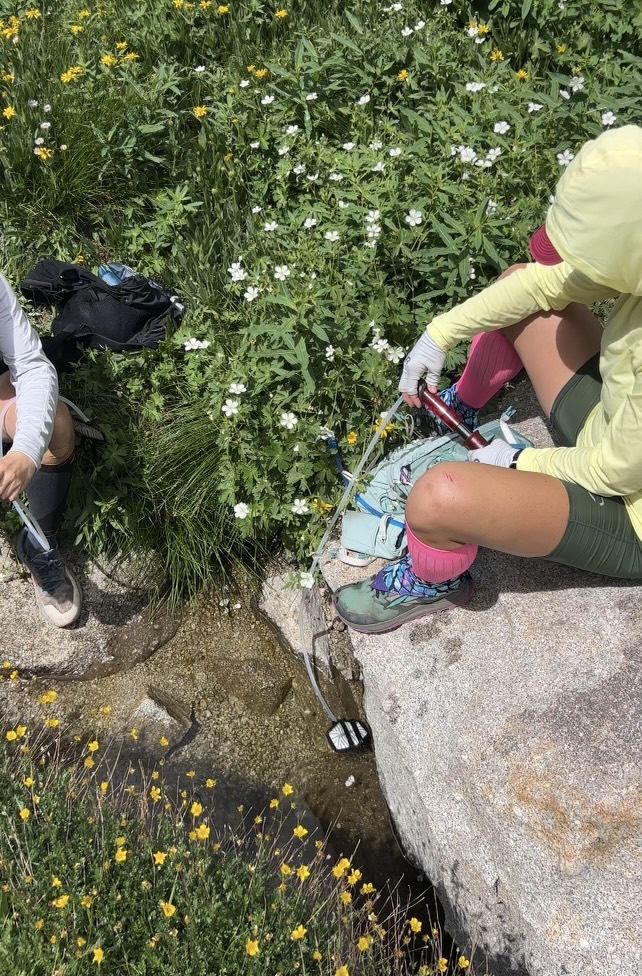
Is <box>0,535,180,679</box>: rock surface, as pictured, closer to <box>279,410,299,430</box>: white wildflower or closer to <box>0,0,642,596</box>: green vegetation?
<box>0,0,642,596</box>: green vegetation

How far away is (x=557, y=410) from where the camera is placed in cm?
248

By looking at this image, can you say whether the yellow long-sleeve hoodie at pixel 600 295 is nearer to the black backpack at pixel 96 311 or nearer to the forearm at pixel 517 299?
the forearm at pixel 517 299

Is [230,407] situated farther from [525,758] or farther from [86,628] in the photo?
[525,758]

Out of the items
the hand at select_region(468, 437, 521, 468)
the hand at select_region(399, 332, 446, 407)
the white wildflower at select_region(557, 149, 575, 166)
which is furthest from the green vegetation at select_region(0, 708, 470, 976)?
the white wildflower at select_region(557, 149, 575, 166)

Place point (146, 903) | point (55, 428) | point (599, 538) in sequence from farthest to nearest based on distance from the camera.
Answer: point (55, 428) < point (599, 538) < point (146, 903)

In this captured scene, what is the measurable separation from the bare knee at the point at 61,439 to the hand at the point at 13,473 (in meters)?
0.31

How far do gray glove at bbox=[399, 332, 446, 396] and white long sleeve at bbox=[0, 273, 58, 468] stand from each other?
1.20 metres

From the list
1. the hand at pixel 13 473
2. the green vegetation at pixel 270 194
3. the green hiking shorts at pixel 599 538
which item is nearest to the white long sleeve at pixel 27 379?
the hand at pixel 13 473

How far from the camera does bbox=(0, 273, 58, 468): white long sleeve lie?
2.34 meters

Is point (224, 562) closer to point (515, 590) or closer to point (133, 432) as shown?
point (133, 432)

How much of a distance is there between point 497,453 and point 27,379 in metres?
1.56

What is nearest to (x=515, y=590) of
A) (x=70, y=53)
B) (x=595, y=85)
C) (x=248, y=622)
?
(x=248, y=622)

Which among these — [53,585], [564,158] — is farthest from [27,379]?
[564,158]

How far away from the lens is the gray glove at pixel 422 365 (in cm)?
248
